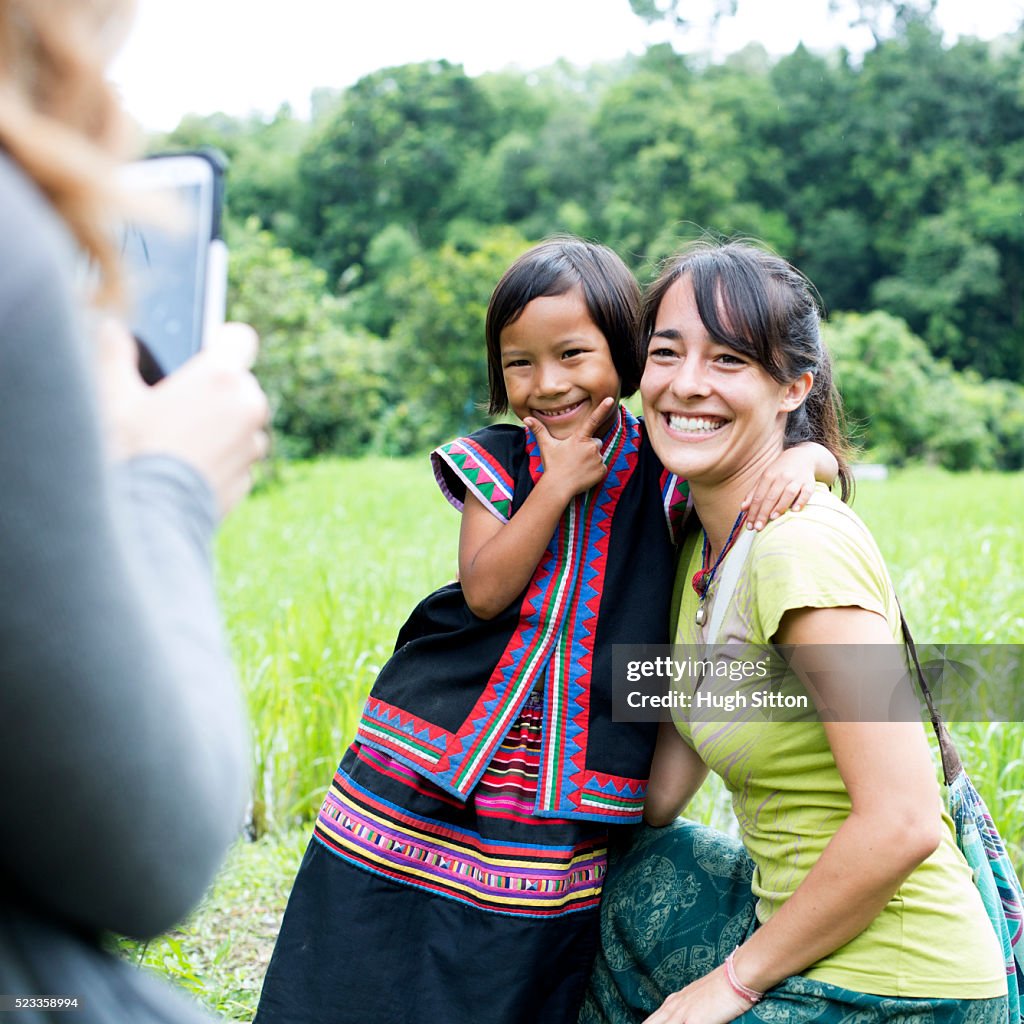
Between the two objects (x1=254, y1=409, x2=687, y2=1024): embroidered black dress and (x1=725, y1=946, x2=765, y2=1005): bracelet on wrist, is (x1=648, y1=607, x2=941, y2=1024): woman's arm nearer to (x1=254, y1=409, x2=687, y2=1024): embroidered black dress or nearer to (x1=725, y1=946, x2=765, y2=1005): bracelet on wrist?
(x1=725, y1=946, x2=765, y2=1005): bracelet on wrist

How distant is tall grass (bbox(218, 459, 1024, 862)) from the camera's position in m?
3.26

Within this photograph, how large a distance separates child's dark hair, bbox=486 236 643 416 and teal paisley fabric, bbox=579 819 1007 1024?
28.7 inches

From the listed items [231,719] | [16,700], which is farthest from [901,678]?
[16,700]

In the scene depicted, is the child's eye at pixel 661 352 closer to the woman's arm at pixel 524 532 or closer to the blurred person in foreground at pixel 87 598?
the woman's arm at pixel 524 532

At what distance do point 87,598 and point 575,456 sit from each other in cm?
115

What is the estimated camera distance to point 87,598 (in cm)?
62

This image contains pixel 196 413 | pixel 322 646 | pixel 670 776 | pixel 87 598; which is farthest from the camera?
pixel 322 646

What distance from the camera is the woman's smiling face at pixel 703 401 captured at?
1.66 m

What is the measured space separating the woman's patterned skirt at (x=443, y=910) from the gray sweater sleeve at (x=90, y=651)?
3.18 ft

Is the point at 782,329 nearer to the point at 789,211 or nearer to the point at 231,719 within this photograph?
the point at 231,719

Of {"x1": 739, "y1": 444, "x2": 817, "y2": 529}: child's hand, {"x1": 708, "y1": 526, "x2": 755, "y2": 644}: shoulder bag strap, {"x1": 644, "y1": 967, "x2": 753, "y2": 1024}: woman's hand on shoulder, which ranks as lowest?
{"x1": 644, "y1": 967, "x2": 753, "y2": 1024}: woman's hand on shoulder

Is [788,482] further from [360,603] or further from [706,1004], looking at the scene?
[360,603]

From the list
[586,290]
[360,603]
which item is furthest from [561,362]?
[360,603]

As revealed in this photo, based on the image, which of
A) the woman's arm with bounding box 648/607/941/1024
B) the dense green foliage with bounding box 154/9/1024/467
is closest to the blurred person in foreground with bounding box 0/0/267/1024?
the woman's arm with bounding box 648/607/941/1024
